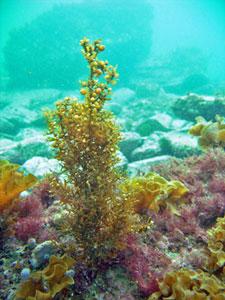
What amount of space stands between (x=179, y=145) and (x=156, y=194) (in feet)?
24.7

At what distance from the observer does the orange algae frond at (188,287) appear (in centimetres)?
252

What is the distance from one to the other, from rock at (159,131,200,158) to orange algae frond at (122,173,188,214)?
20.7ft

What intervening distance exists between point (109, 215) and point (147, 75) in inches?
1244

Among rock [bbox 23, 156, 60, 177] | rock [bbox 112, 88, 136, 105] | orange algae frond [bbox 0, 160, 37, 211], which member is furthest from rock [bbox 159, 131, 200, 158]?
rock [bbox 112, 88, 136, 105]

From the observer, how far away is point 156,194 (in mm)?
4086

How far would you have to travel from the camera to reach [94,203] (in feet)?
9.65

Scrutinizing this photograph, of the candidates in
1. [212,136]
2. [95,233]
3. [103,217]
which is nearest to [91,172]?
[103,217]

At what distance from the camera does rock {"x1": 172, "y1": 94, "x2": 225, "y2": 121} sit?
47.0ft

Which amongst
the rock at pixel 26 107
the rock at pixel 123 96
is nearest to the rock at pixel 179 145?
the rock at pixel 26 107

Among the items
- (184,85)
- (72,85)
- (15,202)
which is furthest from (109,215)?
(184,85)

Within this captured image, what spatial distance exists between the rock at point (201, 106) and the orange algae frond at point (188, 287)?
12784 millimetres

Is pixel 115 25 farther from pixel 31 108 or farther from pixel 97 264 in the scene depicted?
pixel 97 264

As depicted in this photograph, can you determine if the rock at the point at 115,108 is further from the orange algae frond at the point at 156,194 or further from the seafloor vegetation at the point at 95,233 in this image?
the seafloor vegetation at the point at 95,233

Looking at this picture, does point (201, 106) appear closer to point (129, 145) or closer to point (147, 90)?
point (129, 145)
